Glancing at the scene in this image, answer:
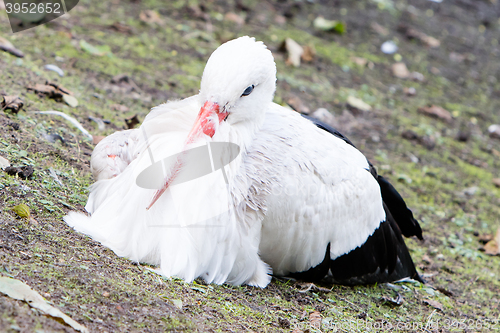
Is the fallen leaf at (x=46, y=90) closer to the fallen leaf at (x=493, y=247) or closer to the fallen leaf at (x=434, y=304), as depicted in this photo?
the fallen leaf at (x=434, y=304)

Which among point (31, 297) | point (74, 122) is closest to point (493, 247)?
point (74, 122)

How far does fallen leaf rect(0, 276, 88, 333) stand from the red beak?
908 mm

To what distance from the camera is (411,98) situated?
7.79 m

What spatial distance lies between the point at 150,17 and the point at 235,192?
494 centimetres

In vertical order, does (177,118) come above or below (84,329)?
above

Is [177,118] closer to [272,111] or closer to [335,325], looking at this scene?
[272,111]

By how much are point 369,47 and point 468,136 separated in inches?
99.0

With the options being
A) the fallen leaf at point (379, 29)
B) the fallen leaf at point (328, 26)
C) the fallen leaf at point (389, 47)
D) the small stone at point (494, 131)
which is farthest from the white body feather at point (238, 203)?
the fallen leaf at point (379, 29)

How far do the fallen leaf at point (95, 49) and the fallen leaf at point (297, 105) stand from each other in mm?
2066

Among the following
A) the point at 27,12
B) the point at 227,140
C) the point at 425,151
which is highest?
the point at 227,140

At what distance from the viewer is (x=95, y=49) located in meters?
5.93

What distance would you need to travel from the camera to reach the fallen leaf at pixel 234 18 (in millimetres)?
8062

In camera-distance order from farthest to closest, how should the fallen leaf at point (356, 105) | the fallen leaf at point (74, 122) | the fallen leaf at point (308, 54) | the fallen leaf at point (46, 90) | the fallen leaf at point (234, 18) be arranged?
1. the fallen leaf at point (234, 18)
2. the fallen leaf at point (308, 54)
3. the fallen leaf at point (356, 105)
4. the fallen leaf at point (46, 90)
5. the fallen leaf at point (74, 122)

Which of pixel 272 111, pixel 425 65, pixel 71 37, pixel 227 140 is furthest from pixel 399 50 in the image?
pixel 227 140
